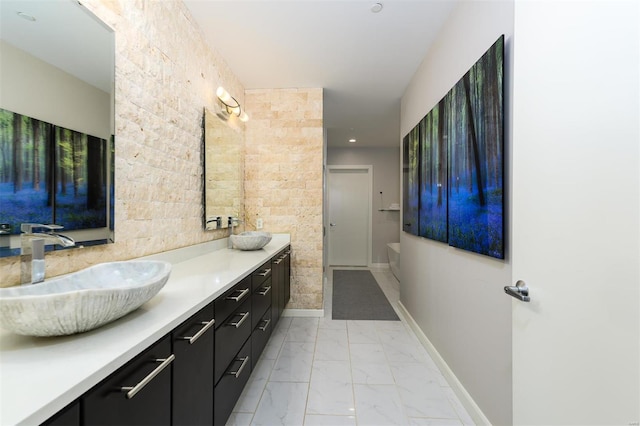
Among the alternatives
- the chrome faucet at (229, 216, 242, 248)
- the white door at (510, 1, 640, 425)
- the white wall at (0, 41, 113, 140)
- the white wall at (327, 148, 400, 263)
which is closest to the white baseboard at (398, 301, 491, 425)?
the white door at (510, 1, 640, 425)

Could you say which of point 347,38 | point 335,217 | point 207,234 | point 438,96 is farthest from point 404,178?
point 335,217

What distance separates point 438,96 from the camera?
197cm

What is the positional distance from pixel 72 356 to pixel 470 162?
178 cm

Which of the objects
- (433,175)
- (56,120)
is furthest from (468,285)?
(56,120)

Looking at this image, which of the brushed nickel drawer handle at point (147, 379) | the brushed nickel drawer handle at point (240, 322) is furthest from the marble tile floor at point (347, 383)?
the brushed nickel drawer handle at point (147, 379)

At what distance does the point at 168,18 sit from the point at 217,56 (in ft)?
2.31

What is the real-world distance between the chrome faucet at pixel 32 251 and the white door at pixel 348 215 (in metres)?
4.86

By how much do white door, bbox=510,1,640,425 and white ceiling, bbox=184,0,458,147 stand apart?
4.03 feet

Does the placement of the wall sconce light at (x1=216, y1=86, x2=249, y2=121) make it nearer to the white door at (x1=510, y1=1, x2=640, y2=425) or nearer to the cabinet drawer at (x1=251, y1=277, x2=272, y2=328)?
Answer: the cabinet drawer at (x1=251, y1=277, x2=272, y2=328)

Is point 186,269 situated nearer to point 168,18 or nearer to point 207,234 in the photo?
point 207,234

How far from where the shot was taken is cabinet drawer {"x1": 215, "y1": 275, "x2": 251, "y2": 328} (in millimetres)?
1136

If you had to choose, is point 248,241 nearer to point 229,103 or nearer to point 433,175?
point 229,103

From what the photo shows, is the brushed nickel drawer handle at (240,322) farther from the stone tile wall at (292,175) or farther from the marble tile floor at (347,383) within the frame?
the stone tile wall at (292,175)

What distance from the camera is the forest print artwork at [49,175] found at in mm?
833
